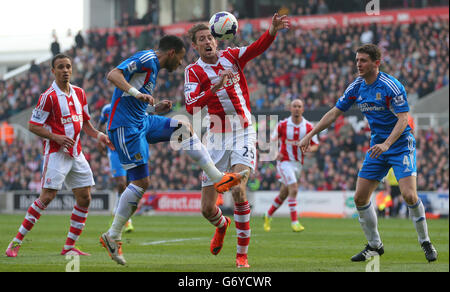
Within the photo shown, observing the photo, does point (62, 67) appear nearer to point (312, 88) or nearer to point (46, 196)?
point (46, 196)

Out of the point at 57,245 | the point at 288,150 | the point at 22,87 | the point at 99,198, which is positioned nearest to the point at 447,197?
the point at 288,150

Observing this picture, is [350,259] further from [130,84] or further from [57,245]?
[57,245]

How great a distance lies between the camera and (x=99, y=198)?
26.5 meters

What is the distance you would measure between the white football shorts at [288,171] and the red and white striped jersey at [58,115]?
7.16 m

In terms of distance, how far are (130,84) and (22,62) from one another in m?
48.5

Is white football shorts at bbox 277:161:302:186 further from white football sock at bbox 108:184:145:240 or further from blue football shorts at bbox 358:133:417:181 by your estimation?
white football sock at bbox 108:184:145:240

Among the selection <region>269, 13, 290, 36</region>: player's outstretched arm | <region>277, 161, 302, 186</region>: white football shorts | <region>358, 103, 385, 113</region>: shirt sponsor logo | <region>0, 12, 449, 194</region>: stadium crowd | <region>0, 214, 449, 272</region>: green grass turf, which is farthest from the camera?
<region>0, 12, 449, 194</region>: stadium crowd

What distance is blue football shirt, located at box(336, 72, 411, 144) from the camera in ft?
28.8

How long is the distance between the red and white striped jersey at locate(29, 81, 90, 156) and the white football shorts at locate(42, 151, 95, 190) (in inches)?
3.5

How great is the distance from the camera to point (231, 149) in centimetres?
870

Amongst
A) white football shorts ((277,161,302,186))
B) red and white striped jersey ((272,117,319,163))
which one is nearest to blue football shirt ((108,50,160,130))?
white football shorts ((277,161,302,186))

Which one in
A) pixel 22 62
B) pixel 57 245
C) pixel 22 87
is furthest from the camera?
pixel 22 62

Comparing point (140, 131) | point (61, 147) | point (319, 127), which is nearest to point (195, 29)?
point (140, 131)

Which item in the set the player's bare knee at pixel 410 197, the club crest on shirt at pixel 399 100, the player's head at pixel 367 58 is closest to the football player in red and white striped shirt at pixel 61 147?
the player's head at pixel 367 58
